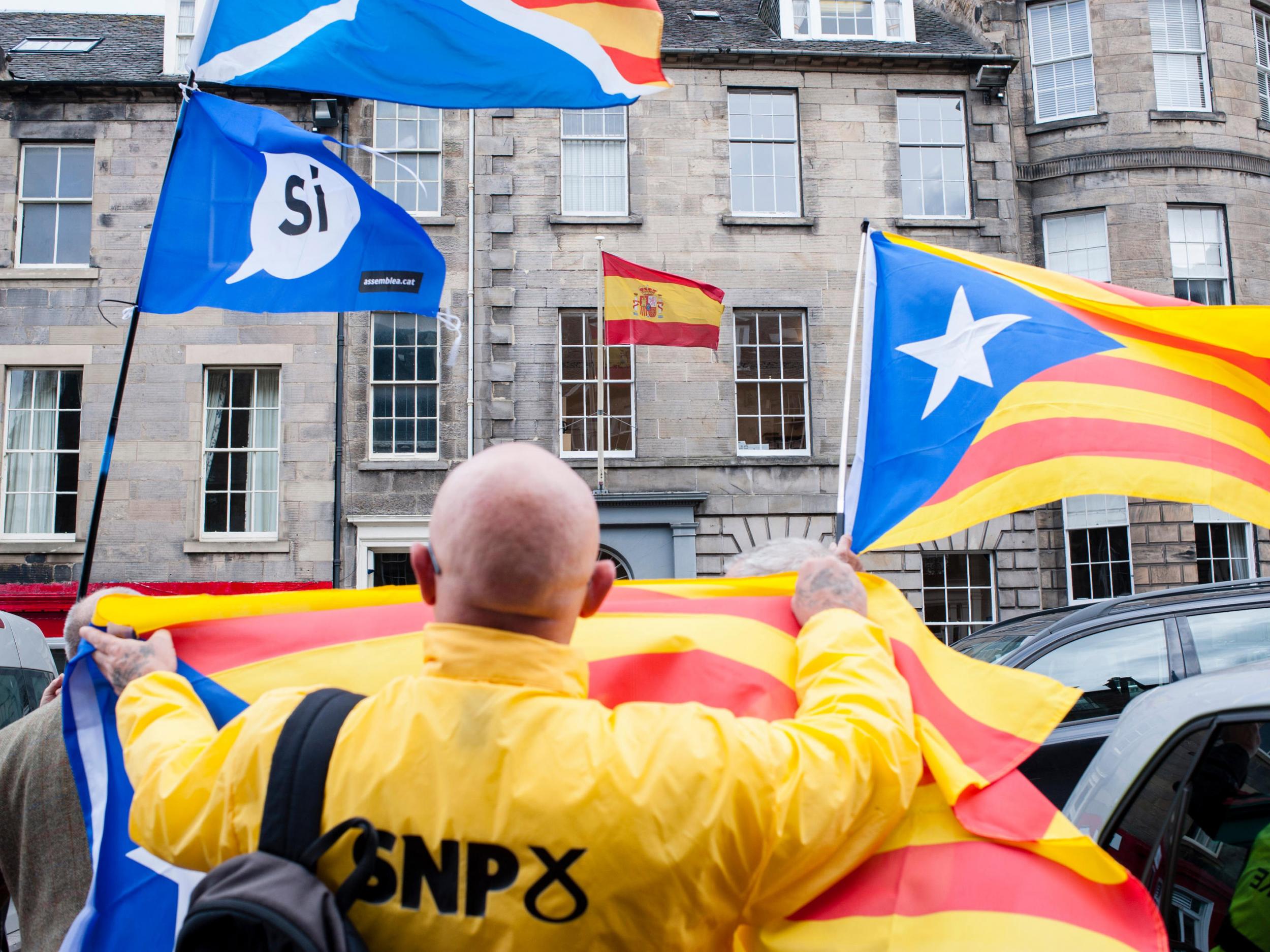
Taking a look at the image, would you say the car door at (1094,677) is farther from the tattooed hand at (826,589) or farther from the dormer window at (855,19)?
the dormer window at (855,19)

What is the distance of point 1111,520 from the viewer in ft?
50.6

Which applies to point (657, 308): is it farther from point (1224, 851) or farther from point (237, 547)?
point (1224, 851)

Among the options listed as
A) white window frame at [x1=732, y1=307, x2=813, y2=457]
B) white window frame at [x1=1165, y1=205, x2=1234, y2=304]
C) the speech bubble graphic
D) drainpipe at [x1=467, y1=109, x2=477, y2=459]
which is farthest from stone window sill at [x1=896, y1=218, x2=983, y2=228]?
the speech bubble graphic

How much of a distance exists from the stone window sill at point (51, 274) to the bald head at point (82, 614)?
45.3ft

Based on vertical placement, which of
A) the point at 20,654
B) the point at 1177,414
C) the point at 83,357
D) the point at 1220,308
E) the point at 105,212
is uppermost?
the point at 105,212

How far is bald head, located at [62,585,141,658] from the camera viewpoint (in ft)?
8.49

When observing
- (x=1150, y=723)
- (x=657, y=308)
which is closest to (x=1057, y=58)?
(x=657, y=308)

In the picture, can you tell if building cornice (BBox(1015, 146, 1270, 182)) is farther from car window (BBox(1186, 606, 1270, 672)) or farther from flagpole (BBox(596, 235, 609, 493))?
car window (BBox(1186, 606, 1270, 672))

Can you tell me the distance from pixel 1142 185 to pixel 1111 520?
5.60 metres

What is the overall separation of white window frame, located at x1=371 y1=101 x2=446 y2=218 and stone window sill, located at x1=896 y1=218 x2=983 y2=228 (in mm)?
7129

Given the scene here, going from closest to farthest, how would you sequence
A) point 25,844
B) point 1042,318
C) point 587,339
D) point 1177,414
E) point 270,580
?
point 25,844 < point 1177,414 < point 1042,318 < point 270,580 < point 587,339

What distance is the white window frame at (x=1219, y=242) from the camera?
1614cm

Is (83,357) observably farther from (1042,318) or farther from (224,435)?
(1042,318)

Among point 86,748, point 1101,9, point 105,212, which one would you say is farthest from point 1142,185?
point 86,748
